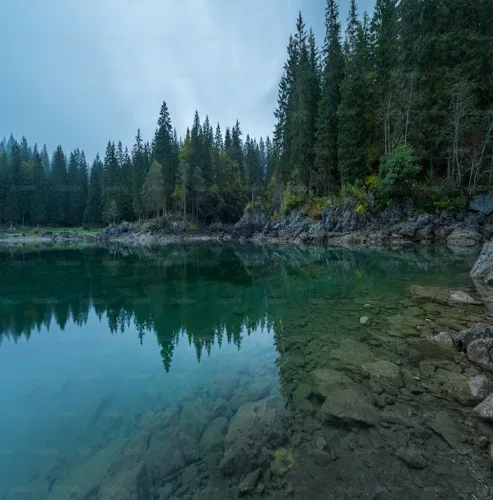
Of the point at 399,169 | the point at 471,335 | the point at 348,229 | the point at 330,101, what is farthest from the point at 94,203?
the point at 471,335

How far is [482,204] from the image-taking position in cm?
2867

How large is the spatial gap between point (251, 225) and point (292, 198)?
13738mm

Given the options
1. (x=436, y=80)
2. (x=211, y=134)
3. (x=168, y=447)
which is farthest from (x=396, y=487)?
(x=211, y=134)

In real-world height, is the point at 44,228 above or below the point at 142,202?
below

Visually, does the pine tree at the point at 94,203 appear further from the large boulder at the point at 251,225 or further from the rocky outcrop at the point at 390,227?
the rocky outcrop at the point at 390,227

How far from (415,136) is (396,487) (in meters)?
37.7

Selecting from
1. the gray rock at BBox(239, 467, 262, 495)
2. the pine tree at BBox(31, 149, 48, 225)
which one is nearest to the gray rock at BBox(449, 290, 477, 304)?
the gray rock at BBox(239, 467, 262, 495)

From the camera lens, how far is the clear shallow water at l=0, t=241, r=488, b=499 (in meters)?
4.15

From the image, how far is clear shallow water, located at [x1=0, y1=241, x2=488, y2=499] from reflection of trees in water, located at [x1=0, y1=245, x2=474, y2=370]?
0.12 metres

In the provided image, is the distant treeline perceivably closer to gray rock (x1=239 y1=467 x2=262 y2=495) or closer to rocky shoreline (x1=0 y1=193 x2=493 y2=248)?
rocky shoreline (x1=0 y1=193 x2=493 y2=248)

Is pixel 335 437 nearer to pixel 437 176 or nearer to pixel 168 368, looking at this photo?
pixel 168 368

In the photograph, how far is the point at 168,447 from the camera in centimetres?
466

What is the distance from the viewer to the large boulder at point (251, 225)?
57172 millimetres

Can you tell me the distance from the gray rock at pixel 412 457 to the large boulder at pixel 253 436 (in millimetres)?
1709
